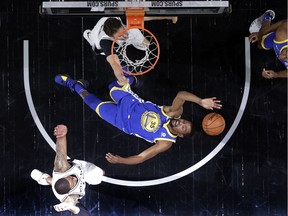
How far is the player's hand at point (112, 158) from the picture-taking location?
5410 mm

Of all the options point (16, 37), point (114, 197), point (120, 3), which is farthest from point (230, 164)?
point (16, 37)

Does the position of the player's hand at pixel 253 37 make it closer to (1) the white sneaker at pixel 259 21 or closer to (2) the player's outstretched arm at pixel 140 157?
(1) the white sneaker at pixel 259 21

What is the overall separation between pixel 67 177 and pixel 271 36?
3.13 meters

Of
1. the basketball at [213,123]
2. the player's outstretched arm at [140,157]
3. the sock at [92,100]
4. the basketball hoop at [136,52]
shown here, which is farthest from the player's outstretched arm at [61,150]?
the basketball at [213,123]

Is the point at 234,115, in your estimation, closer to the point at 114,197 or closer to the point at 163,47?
the point at 163,47

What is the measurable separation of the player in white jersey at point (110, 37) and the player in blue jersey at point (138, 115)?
28cm

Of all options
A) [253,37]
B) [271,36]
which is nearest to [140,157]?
[253,37]

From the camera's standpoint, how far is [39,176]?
538cm

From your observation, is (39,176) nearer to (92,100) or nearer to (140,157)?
(92,100)

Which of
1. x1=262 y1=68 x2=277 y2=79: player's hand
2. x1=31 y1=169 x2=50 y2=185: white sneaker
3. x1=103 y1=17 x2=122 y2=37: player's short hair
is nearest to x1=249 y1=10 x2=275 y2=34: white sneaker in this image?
x1=262 y1=68 x2=277 y2=79: player's hand

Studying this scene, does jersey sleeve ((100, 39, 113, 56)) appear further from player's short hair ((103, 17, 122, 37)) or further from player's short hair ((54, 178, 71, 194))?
player's short hair ((54, 178, 71, 194))

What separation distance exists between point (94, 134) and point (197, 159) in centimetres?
139

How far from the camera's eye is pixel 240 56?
551cm

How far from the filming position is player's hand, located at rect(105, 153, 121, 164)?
17.7 feet
